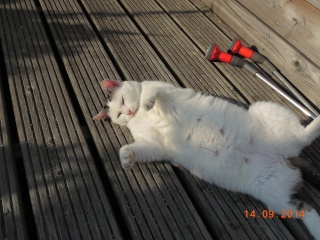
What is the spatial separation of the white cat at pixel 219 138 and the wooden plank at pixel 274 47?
0.66m

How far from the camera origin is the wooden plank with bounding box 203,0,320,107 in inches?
112

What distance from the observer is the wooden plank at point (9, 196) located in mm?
1869

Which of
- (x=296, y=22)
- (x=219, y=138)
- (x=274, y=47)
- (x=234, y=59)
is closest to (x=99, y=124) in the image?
(x=219, y=138)

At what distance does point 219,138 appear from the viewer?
7.68 feet

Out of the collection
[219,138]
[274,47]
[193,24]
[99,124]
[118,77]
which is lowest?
[99,124]

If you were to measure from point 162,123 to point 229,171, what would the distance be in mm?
682

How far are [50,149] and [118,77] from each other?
3.46 feet

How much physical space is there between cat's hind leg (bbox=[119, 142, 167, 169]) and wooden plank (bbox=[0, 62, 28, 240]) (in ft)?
2.54

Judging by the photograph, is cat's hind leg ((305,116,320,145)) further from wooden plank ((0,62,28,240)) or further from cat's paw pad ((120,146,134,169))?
wooden plank ((0,62,28,240))

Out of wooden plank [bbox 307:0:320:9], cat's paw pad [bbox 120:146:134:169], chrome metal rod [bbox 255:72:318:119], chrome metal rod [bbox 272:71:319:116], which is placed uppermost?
wooden plank [bbox 307:0:320:9]

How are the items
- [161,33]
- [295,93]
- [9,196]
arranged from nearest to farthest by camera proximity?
[9,196] → [295,93] → [161,33]

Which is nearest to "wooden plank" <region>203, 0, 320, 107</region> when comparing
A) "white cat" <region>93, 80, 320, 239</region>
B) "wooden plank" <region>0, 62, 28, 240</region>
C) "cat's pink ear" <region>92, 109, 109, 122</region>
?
"white cat" <region>93, 80, 320, 239</region>

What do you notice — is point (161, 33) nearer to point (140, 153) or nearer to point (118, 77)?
point (118, 77)

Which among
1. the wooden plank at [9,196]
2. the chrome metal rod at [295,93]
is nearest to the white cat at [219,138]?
the chrome metal rod at [295,93]
